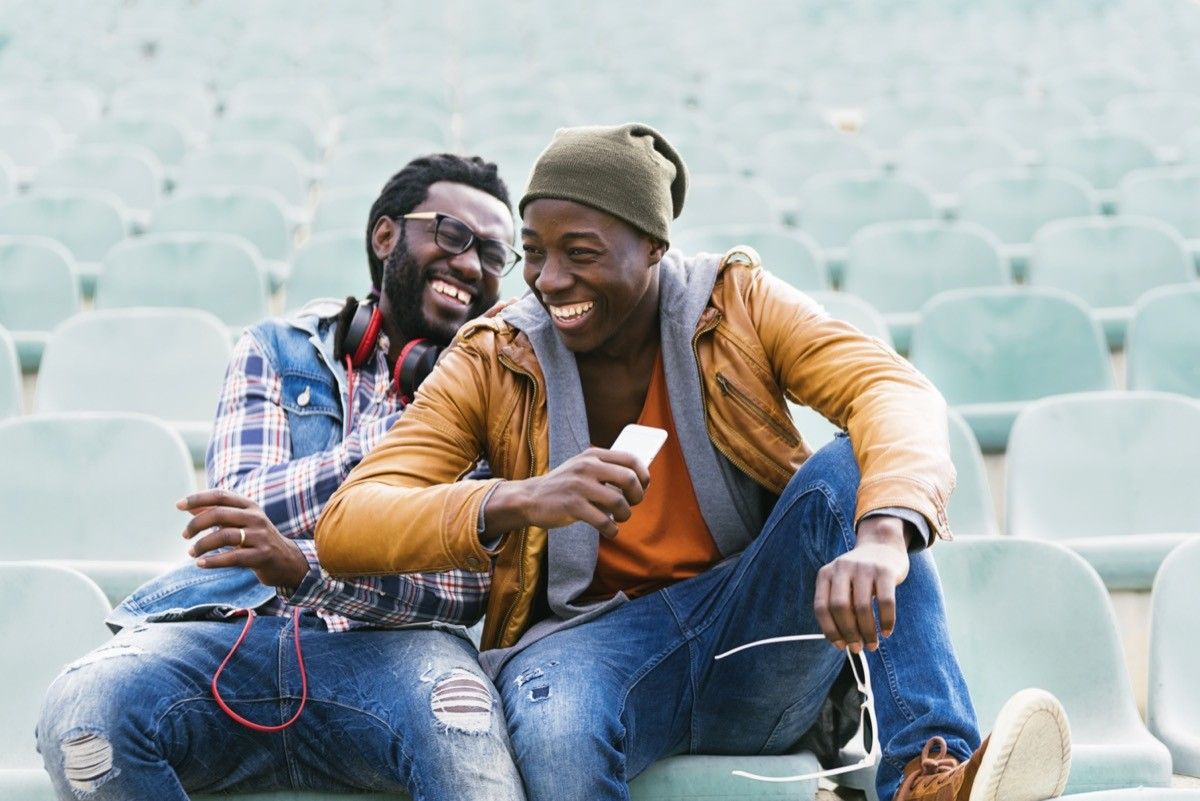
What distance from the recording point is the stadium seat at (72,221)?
4012mm

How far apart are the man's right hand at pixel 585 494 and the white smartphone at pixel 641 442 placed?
0.12 ft

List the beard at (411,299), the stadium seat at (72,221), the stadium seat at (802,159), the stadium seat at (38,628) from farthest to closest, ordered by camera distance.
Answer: the stadium seat at (802,159), the stadium seat at (72,221), the beard at (411,299), the stadium seat at (38,628)

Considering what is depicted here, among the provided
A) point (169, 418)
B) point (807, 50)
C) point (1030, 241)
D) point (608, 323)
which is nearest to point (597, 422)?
point (608, 323)

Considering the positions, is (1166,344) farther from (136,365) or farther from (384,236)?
(136,365)

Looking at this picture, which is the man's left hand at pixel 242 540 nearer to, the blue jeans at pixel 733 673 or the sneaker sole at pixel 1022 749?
the blue jeans at pixel 733 673

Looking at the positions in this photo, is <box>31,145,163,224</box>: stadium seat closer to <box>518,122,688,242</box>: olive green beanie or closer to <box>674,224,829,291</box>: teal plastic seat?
<box>674,224,829,291</box>: teal plastic seat

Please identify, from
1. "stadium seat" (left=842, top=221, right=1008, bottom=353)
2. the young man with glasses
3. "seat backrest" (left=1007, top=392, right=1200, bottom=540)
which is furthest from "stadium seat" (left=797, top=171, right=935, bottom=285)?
the young man with glasses

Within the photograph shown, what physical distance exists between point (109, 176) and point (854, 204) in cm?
252

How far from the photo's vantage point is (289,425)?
6.56 feet

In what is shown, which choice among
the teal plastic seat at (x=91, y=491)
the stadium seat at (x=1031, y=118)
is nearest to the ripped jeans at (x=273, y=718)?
the teal plastic seat at (x=91, y=491)

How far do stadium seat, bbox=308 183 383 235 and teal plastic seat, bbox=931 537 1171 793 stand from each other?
2.50m

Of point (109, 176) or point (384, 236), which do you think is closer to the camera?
point (384, 236)

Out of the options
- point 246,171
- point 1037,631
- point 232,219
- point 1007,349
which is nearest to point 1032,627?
point 1037,631

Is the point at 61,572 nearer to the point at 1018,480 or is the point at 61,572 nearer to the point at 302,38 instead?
the point at 1018,480
